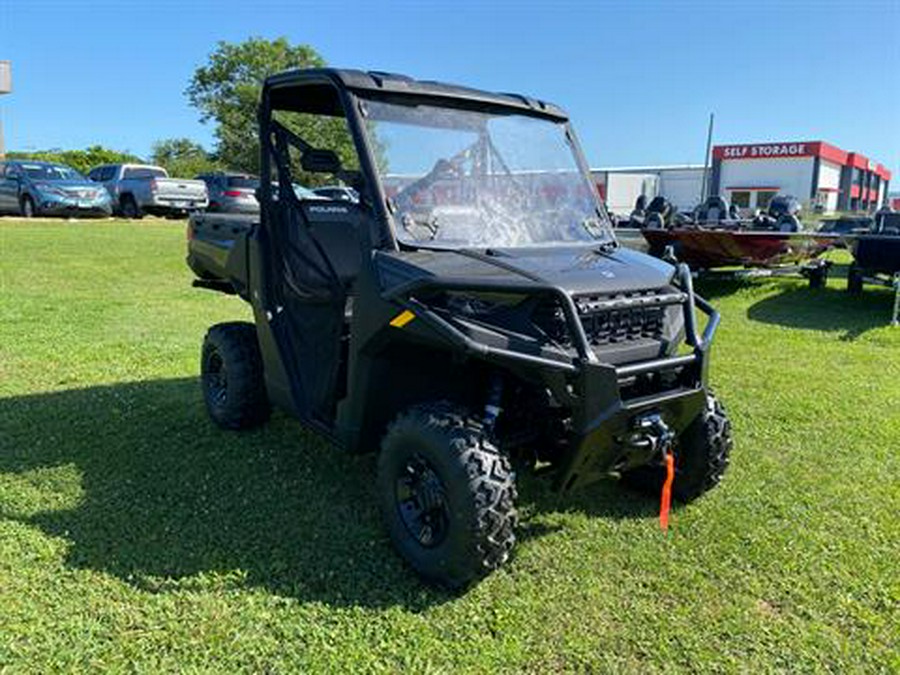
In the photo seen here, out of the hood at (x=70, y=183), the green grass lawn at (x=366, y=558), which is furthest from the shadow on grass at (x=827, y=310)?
the hood at (x=70, y=183)

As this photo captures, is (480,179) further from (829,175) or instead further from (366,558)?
(829,175)

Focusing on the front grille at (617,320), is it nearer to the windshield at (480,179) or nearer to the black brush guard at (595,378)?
the black brush guard at (595,378)

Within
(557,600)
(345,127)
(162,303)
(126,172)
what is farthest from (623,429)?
(126,172)

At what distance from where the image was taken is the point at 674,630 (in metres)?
2.68

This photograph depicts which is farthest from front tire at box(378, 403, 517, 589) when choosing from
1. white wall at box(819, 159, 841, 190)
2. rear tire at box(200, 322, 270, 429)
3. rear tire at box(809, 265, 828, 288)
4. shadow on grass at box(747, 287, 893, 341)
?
white wall at box(819, 159, 841, 190)

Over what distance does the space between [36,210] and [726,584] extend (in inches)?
760

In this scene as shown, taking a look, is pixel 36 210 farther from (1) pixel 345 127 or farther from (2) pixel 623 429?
(2) pixel 623 429

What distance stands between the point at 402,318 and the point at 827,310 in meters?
8.82

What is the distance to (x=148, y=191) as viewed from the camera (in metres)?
19.9

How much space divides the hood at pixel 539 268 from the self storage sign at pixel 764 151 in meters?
58.0

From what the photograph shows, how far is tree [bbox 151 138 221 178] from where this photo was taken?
1812 inches

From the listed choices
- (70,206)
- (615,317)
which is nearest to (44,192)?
(70,206)

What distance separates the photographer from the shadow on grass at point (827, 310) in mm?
8766

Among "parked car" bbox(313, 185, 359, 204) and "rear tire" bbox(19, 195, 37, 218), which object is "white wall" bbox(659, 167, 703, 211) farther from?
"parked car" bbox(313, 185, 359, 204)
